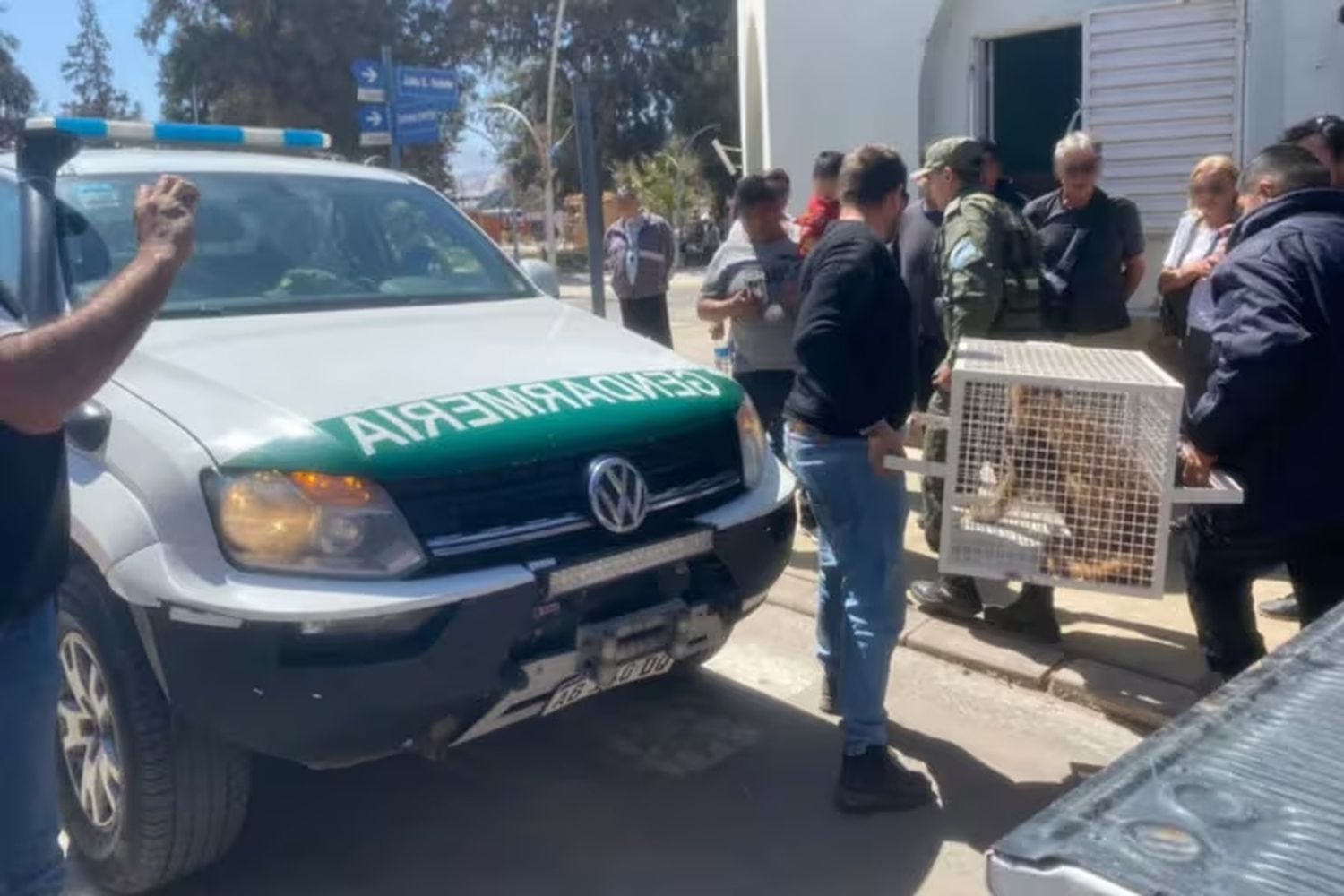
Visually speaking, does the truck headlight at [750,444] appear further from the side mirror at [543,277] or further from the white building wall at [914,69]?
the white building wall at [914,69]

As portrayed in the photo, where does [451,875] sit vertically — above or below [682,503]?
below

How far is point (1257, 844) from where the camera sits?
1.13m

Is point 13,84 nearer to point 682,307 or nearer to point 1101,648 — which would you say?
point 682,307

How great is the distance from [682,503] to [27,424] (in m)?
1.78

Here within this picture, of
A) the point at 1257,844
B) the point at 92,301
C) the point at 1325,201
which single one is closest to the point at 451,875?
the point at 92,301

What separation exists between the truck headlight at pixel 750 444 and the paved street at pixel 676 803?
951mm

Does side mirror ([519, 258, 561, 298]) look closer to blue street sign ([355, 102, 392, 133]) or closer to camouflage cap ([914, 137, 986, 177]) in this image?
camouflage cap ([914, 137, 986, 177])

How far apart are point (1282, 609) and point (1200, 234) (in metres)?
1.73

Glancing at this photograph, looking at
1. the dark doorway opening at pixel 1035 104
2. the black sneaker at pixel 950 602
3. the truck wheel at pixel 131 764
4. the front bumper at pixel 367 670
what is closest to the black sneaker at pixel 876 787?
the front bumper at pixel 367 670

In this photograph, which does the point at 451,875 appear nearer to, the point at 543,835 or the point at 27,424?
the point at 543,835

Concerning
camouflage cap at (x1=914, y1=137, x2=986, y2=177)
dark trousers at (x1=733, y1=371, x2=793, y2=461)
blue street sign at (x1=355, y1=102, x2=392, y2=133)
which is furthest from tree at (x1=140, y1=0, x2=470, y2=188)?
camouflage cap at (x1=914, y1=137, x2=986, y2=177)

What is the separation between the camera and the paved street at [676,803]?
10.7 feet

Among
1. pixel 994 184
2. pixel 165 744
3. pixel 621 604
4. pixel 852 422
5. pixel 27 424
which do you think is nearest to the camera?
pixel 27 424

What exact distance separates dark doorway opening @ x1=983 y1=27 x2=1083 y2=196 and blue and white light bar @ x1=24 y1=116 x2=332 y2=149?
5.71 m
